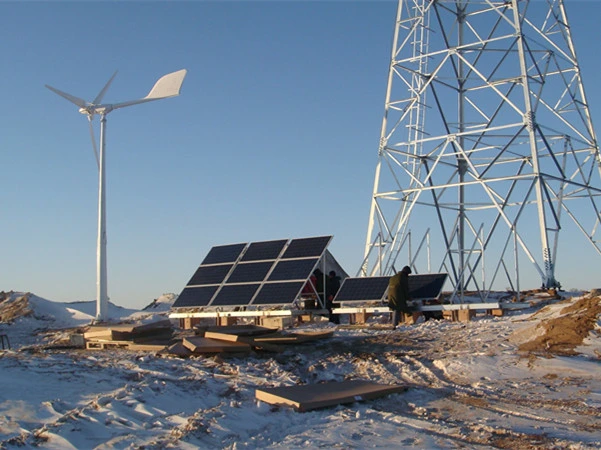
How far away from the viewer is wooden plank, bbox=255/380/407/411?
32.0 ft

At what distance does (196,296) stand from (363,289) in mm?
5652

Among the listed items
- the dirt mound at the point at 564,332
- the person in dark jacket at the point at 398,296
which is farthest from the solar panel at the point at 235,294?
the dirt mound at the point at 564,332

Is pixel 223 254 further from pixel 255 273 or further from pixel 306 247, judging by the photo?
pixel 306 247

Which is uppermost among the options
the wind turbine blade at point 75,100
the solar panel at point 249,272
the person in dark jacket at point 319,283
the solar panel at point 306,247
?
the wind turbine blade at point 75,100

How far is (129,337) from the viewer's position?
52.6 ft

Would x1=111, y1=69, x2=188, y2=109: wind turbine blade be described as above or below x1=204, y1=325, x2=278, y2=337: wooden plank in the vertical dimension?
above

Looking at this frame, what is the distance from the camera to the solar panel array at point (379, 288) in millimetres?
20375

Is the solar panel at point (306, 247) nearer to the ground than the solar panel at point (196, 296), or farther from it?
farther from it

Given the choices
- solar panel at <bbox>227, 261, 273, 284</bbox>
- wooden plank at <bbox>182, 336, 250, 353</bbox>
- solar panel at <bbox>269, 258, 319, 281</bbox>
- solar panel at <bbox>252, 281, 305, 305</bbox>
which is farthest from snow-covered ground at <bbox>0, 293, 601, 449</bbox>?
solar panel at <bbox>227, 261, 273, 284</bbox>

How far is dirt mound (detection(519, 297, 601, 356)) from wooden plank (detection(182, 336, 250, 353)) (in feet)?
18.1

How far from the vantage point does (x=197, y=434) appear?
8297mm

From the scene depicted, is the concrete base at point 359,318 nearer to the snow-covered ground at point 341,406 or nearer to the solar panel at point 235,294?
the solar panel at point 235,294

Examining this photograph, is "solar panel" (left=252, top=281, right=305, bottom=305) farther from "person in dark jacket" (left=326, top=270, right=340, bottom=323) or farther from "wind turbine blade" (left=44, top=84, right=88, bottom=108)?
"wind turbine blade" (left=44, top=84, right=88, bottom=108)

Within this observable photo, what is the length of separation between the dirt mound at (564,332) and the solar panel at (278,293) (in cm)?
796
